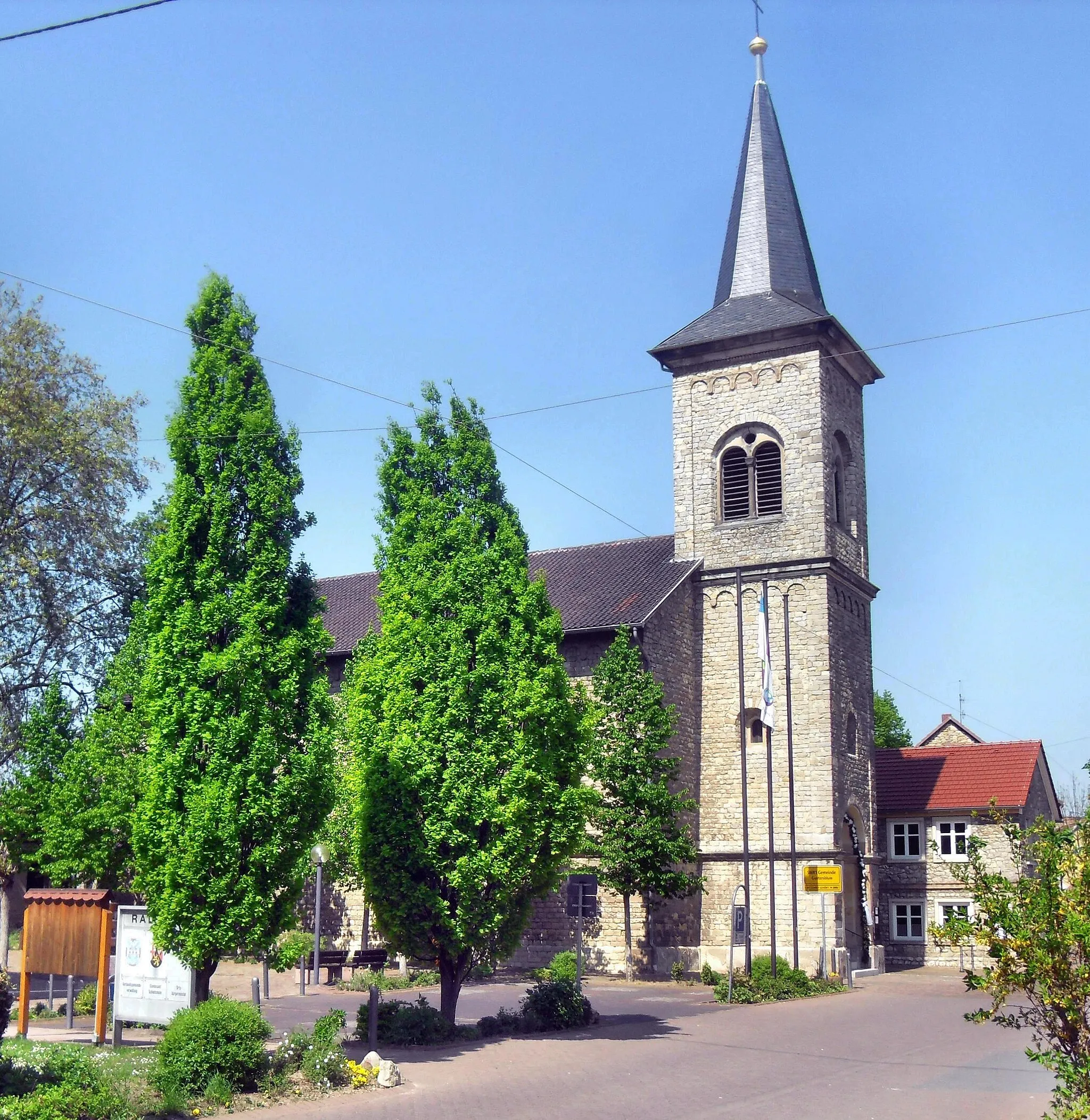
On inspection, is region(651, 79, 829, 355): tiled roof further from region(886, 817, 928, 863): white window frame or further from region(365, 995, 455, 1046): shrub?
region(365, 995, 455, 1046): shrub

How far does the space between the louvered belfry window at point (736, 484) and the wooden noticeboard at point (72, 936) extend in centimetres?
2156

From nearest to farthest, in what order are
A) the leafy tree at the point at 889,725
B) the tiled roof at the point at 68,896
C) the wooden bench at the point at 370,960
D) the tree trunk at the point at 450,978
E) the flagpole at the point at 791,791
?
the tiled roof at the point at 68,896
the tree trunk at the point at 450,978
the wooden bench at the point at 370,960
the flagpole at the point at 791,791
the leafy tree at the point at 889,725

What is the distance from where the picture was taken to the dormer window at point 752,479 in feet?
107

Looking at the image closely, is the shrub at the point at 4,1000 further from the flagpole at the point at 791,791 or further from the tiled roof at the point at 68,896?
the flagpole at the point at 791,791

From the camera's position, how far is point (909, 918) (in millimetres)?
34031

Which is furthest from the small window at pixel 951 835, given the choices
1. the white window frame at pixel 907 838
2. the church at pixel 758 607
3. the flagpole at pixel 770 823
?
the flagpole at pixel 770 823

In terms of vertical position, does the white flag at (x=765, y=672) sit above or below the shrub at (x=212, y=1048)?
above

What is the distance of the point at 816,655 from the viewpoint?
3059cm

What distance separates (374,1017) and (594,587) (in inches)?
747

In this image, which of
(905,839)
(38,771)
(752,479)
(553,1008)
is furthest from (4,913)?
(905,839)

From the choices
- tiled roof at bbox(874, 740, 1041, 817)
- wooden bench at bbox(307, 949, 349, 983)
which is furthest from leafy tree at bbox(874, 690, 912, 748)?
wooden bench at bbox(307, 949, 349, 983)

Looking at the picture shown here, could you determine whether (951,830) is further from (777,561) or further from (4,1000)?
(4,1000)

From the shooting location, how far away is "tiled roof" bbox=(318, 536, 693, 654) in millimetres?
30609

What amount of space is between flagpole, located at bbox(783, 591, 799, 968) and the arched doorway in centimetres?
164
